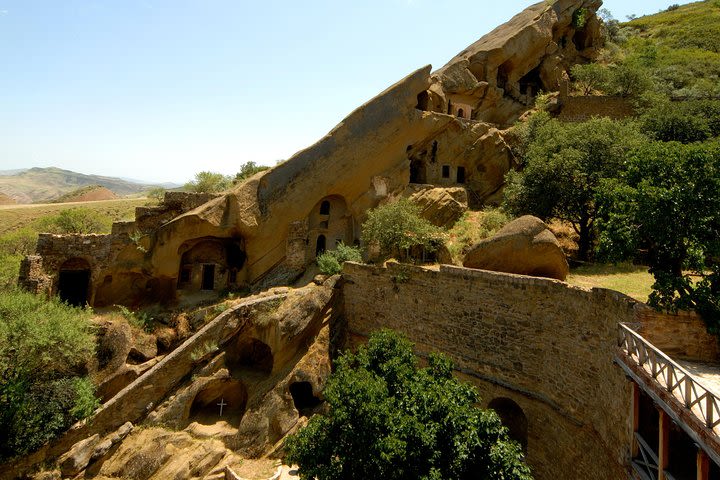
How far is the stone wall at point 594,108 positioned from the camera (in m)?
28.2

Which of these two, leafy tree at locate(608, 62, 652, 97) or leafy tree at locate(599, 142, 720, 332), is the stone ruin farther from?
leafy tree at locate(599, 142, 720, 332)

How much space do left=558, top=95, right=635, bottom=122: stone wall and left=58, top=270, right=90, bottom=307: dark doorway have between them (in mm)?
30236

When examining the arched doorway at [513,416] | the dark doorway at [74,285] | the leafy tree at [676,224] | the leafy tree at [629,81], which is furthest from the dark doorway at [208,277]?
the leafy tree at [629,81]

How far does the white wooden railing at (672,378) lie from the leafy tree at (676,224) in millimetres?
1116

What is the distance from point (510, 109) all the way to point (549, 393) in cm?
2348

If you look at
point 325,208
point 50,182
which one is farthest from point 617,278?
point 50,182

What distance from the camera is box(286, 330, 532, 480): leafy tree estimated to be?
351 inches

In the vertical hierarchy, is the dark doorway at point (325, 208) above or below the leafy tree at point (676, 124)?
below

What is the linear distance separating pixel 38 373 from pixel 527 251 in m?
18.0

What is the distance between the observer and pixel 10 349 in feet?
50.3

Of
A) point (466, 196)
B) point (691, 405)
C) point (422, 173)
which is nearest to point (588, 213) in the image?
point (466, 196)

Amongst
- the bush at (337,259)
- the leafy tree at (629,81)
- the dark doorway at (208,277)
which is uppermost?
the leafy tree at (629,81)

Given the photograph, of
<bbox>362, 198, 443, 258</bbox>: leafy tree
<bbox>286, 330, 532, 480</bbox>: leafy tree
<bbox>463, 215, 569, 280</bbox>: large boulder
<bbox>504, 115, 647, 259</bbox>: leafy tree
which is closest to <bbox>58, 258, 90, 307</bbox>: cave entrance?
<bbox>362, 198, 443, 258</bbox>: leafy tree

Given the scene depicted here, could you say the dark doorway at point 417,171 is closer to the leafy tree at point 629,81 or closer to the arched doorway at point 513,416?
the arched doorway at point 513,416
